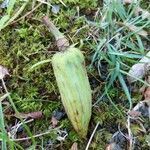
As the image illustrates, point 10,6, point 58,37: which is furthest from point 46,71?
point 10,6

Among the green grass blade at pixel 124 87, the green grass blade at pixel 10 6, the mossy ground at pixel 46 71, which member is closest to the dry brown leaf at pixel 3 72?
the mossy ground at pixel 46 71

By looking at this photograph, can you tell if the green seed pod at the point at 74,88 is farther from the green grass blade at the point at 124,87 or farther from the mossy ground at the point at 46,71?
the green grass blade at the point at 124,87

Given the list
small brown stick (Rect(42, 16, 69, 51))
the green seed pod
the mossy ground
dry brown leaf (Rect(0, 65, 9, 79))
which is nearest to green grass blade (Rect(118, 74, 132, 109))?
the mossy ground

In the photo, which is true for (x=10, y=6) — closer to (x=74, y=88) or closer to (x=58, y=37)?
(x=58, y=37)

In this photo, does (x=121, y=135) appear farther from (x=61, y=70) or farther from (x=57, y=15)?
(x=57, y=15)

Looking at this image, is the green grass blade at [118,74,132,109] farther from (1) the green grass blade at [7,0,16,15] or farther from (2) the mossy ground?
(1) the green grass blade at [7,0,16,15]

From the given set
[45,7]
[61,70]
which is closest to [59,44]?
[61,70]
